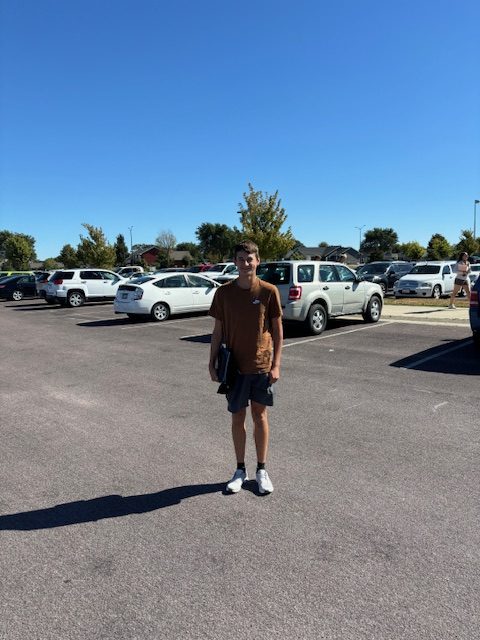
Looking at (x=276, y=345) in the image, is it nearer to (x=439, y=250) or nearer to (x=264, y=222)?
(x=264, y=222)

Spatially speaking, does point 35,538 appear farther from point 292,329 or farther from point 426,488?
point 292,329

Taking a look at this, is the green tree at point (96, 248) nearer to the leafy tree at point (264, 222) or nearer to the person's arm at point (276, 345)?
the leafy tree at point (264, 222)

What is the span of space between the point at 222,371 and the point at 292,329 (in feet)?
30.0

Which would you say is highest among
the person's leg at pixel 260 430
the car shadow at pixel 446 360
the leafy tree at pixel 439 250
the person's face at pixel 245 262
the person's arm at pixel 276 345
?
the leafy tree at pixel 439 250

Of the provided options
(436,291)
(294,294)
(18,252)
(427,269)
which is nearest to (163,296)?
(294,294)

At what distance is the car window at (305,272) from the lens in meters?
11.5

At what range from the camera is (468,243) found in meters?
60.7

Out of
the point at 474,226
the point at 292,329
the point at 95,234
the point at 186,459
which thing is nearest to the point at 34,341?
the point at 292,329

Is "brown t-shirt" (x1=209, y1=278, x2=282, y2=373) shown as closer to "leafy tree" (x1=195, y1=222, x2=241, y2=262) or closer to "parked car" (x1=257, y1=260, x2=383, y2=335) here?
"parked car" (x1=257, y1=260, x2=383, y2=335)

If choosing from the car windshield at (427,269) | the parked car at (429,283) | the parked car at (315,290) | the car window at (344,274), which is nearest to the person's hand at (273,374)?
the parked car at (315,290)

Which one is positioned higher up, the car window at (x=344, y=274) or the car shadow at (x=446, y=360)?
the car window at (x=344, y=274)

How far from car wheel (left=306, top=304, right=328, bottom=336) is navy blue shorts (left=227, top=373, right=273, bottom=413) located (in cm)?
771

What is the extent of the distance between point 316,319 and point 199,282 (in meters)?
6.27

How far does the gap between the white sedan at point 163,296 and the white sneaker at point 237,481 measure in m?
12.0
